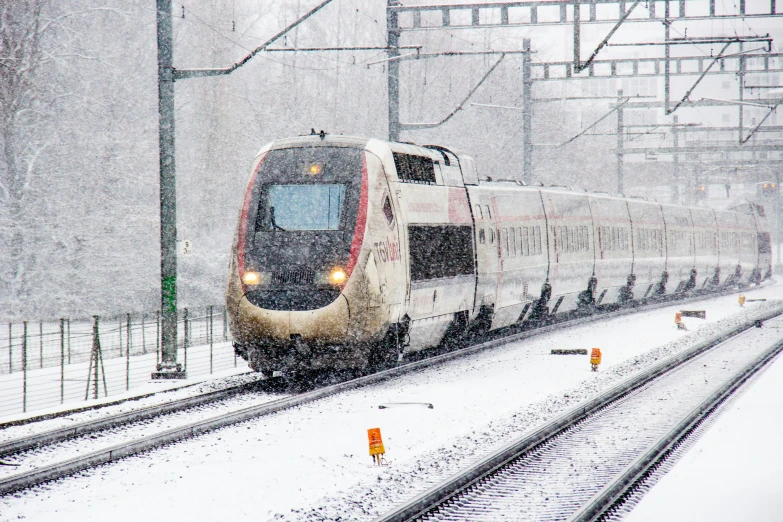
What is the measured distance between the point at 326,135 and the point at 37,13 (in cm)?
1940

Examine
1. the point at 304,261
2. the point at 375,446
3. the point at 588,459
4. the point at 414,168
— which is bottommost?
the point at 588,459

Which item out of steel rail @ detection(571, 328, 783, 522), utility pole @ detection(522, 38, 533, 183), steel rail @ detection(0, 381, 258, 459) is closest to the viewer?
steel rail @ detection(571, 328, 783, 522)

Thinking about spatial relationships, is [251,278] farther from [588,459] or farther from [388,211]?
[588,459]

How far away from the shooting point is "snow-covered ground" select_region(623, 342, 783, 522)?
24.1 feet

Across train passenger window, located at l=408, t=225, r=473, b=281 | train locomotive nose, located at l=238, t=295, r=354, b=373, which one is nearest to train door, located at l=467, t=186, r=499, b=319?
train passenger window, located at l=408, t=225, r=473, b=281

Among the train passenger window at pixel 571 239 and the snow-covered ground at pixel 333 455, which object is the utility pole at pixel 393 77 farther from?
the snow-covered ground at pixel 333 455

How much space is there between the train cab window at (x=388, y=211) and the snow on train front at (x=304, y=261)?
1.44ft

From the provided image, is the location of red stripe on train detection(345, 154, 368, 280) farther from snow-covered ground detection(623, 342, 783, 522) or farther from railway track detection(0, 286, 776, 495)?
snow-covered ground detection(623, 342, 783, 522)

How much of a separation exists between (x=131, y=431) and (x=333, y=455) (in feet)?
8.29

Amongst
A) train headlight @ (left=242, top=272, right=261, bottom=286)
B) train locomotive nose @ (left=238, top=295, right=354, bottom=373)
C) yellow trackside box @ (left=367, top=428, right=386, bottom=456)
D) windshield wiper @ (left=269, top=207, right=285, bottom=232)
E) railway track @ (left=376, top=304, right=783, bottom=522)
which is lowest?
railway track @ (left=376, top=304, right=783, bottom=522)

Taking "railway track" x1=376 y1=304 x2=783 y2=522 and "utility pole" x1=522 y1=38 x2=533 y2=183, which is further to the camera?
"utility pole" x1=522 y1=38 x2=533 y2=183

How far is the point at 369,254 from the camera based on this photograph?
13.7 metres

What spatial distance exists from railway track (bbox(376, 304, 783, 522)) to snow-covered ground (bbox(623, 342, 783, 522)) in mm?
311

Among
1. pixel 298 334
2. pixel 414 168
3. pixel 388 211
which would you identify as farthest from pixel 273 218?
pixel 414 168
